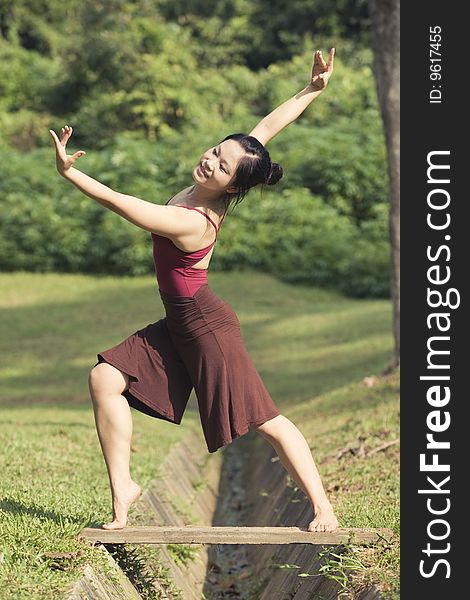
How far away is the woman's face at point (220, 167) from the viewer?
524 cm

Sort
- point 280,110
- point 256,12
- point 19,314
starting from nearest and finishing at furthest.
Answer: point 280,110 → point 19,314 → point 256,12

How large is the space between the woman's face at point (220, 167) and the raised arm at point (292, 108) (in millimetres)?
362

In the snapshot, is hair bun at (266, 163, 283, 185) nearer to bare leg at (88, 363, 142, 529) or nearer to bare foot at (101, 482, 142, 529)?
bare leg at (88, 363, 142, 529)

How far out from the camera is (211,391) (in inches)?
211

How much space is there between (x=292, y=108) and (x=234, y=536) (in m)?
2.07

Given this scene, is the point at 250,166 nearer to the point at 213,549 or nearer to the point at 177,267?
the point at 177,267

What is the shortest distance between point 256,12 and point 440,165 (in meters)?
28.7

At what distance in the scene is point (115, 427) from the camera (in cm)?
541

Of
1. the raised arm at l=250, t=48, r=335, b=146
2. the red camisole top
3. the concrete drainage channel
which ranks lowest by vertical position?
the concrete drainage channel

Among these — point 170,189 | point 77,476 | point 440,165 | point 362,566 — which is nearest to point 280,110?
point 440,165

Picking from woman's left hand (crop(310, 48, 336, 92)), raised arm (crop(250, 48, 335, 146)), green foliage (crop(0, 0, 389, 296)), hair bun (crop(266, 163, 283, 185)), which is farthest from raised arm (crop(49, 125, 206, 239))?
green foliage (crop(0, 0, 389, 296))

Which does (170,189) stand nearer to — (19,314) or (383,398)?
(19,314)

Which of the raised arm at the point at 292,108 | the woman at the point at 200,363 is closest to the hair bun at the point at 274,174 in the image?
the woman at the point at 200,363

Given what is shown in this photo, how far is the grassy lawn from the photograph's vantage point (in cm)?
527
